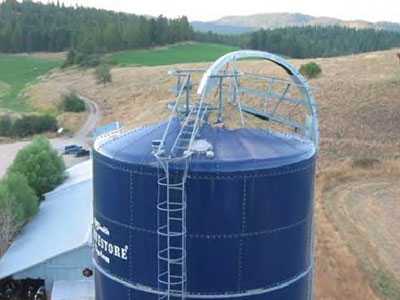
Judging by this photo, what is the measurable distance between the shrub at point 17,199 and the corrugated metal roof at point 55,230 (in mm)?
611

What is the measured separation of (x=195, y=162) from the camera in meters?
12.8

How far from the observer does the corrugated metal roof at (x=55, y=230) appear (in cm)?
2506

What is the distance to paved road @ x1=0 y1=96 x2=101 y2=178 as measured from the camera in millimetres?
49844

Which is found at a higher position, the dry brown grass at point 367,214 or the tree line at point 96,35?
the tree line at point 96,35

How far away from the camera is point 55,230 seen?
2756 centimetres

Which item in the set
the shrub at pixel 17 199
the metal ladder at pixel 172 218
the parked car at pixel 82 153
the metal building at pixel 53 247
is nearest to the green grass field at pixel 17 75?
the parked car at pixel 82 153

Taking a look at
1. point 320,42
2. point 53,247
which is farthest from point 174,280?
point 320,42

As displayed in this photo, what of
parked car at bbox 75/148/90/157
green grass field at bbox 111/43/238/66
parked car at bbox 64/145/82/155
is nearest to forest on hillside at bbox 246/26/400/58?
Result: green grass field at bbox 111/43/238/66

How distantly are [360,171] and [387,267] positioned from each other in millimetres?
14753

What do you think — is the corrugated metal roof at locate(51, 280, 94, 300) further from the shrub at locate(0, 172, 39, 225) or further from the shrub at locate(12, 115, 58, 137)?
the shrub at locate(12, 115, 58, 137)

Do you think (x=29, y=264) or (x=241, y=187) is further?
(x=29, y=264)

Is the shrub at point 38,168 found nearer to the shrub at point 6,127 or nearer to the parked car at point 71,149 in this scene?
the parked car at point 71,149

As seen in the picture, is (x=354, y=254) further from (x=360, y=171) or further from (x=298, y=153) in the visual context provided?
(x=298, y=153)

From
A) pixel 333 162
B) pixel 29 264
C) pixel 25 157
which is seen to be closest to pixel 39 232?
pixel 29 264
